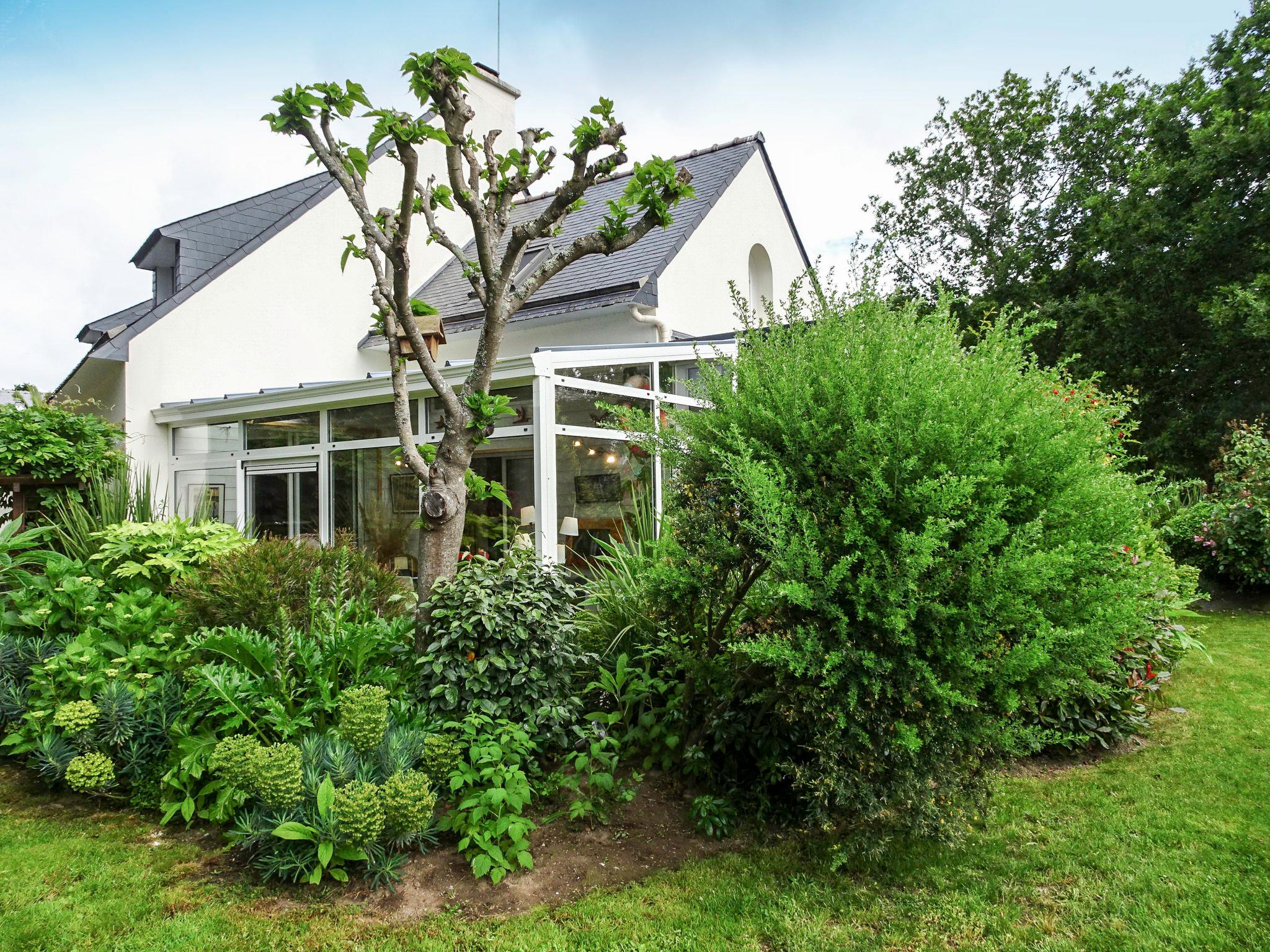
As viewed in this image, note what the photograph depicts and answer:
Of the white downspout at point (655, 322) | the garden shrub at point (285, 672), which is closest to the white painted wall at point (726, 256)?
the white downspout at point (655, 322)

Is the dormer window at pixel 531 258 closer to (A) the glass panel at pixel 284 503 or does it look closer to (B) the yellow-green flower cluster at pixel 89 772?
(A) the glass panel at pixel 284 503

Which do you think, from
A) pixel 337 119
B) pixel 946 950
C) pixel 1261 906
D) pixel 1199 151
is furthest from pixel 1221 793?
pixel 1199 151

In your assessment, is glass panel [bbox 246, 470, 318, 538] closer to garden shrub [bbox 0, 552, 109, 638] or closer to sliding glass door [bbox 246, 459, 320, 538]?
sliding glass door [bbox 246, 459, 320, 538]

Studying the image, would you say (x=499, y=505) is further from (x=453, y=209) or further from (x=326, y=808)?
(x=326, y=808)

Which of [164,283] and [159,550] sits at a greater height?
[164,283]

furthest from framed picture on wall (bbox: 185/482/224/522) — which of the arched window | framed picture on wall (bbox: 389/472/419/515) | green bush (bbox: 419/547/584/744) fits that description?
the arched window

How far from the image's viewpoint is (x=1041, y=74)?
21516mm

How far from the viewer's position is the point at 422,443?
7.75 m

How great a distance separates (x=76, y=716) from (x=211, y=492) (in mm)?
7166

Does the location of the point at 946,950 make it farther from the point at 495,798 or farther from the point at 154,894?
the point at 154,894

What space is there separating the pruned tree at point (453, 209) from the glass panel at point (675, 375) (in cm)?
333

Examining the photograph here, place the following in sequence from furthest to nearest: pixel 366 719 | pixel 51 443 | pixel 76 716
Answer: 1. pixel 51 443
2. pixel 76 716
3. pixel 366 719

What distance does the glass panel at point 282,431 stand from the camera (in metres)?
9.35

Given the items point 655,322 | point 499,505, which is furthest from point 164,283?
point 499,505
